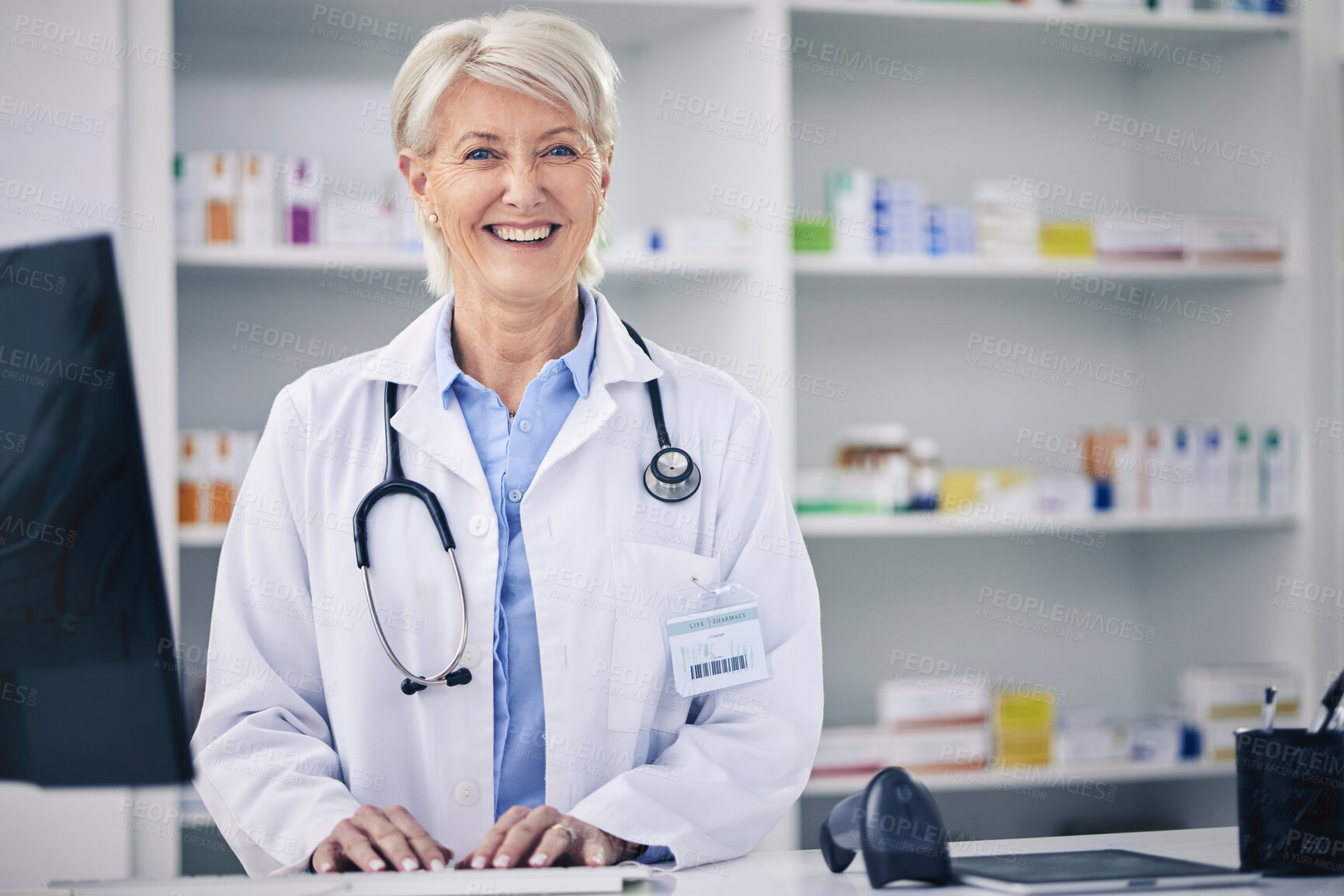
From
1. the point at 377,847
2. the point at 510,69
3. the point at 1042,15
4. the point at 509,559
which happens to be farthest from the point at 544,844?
the point at 1042,15

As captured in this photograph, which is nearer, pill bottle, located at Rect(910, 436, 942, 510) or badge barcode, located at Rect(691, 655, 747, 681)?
badge barcode, located at Rect(691, 655, 747, 681)

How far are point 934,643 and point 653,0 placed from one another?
181cm

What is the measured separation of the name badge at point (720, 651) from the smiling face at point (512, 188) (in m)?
0.51

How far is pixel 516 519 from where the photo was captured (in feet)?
5.01

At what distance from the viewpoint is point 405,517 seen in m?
1.49

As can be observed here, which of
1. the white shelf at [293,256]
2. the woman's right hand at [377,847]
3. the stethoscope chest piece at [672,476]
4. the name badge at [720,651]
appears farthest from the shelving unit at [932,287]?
the woman's right hand at [377,847]

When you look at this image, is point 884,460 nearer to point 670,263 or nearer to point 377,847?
point 670,263

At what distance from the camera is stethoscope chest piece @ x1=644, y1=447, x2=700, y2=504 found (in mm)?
1509

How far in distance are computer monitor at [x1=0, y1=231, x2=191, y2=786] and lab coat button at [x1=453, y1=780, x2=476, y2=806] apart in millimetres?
727

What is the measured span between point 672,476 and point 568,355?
0.77 ft

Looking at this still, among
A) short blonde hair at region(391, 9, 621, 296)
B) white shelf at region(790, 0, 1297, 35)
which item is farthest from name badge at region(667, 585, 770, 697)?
white shelf at region(790, 0, 1297, 35)

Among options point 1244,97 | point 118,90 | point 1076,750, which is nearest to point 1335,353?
point 1244,97

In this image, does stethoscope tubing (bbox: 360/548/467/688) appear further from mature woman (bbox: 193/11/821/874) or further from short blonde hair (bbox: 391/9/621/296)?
short blonde hair (bbox: 391/9/621/296)

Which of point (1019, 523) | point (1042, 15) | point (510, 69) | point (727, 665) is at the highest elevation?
point (1042, 15)
